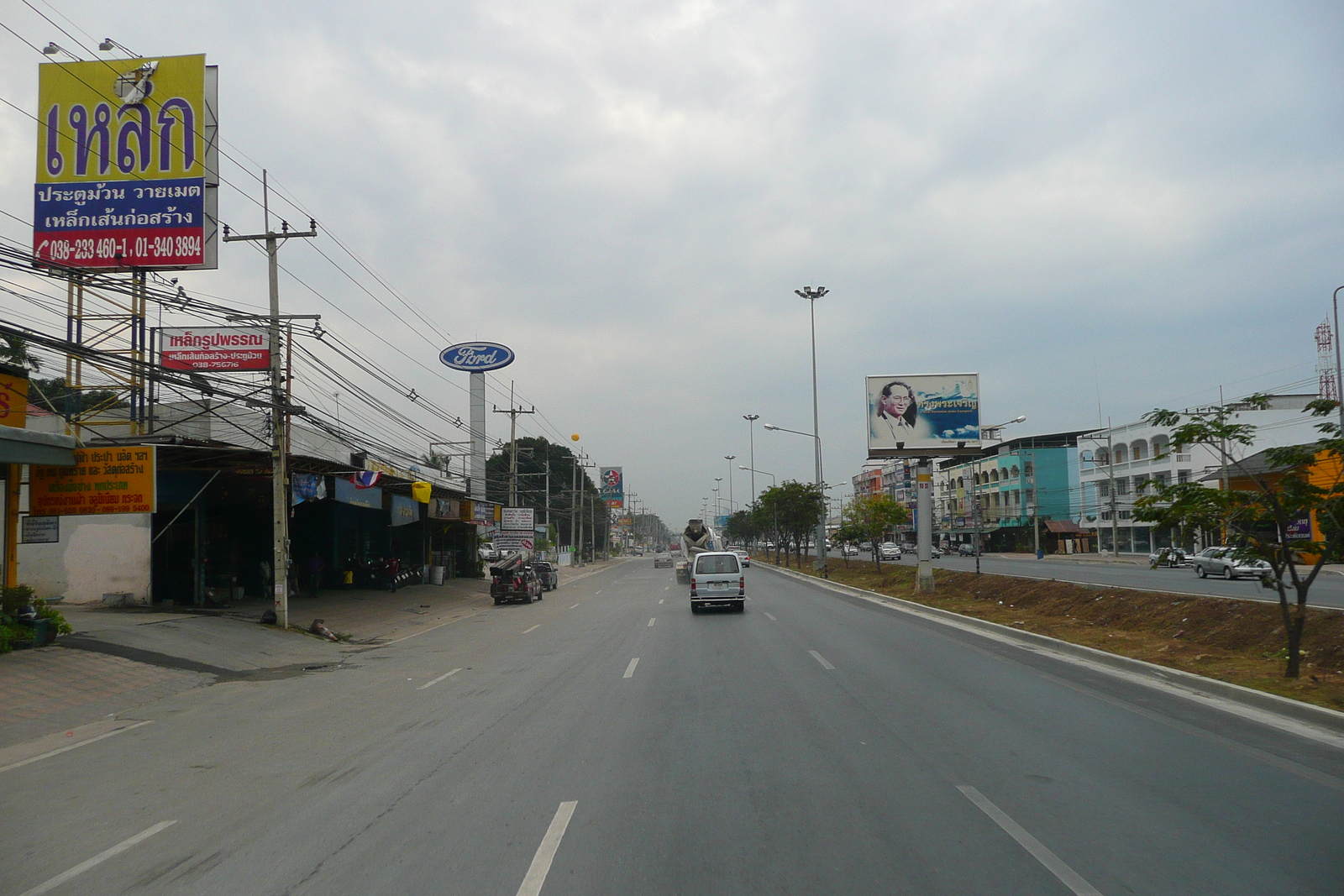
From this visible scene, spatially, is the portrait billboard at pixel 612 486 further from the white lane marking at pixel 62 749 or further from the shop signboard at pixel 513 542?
the white lane marking at pixel 62 749

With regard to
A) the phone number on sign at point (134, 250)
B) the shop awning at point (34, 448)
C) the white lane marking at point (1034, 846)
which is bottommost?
the white lane marking at point (1034, 846)

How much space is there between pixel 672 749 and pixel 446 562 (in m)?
42.3

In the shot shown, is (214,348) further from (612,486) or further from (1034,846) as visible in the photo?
(612,486)

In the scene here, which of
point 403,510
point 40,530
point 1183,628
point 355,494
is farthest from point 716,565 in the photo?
point 40,530

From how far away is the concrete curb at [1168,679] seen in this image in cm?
923

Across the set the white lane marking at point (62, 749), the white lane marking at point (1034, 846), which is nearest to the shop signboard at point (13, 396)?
the white lane marking at point (62, 749)

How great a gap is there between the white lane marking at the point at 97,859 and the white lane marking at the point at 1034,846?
245 inches

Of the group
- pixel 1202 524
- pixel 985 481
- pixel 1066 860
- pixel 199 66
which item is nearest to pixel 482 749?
pixel 1066 860

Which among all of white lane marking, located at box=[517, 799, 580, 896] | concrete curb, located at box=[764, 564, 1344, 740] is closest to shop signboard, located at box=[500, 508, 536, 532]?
concrete curb, located at box=[764, 564, 1344, 740]

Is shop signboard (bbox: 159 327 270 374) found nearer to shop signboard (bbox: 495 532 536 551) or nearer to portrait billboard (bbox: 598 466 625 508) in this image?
shop signboard (bbox: 495 532 536 551)

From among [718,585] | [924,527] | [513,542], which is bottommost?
[718,585]

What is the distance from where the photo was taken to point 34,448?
49.6 feet

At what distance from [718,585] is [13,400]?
56.7 ft

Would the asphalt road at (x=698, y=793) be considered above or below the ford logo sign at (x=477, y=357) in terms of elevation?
below
